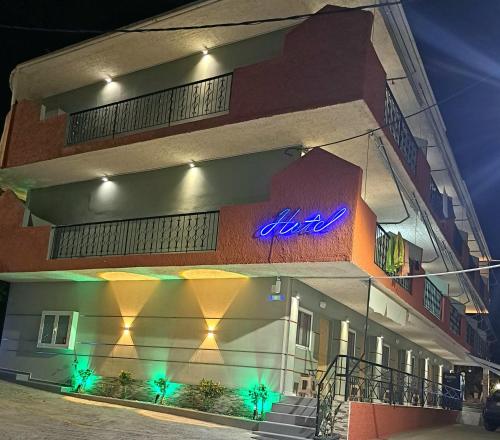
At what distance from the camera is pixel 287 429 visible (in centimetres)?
1289

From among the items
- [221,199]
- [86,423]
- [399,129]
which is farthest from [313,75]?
[86,423]

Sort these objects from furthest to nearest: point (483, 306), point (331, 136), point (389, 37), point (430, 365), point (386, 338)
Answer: point (483, 306) → point (430, 365) → point (386, 338) → point (389, 37) → point (331, 136)

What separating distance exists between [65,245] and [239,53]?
803 centimetres

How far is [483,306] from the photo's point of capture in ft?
124

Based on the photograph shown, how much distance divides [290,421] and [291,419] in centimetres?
5

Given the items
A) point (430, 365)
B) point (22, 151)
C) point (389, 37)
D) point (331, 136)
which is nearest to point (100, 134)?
point (22, 151)

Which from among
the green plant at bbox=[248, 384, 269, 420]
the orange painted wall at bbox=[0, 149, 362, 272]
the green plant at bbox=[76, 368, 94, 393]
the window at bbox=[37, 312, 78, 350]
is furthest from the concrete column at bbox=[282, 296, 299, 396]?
the window at bbox=[37, 312, 78, 350]

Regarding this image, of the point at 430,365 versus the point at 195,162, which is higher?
the point at 195,162

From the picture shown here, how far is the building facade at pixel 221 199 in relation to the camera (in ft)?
45.5

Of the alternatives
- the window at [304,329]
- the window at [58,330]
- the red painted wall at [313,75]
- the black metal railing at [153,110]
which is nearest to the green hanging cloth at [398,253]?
the window at [304,329]

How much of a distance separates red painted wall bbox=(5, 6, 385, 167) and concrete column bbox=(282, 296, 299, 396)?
492 cm

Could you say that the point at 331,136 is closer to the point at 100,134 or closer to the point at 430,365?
the point at 100,134

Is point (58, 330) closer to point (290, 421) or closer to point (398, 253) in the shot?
point (290, 421)

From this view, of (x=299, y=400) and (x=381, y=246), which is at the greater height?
(x=381, y=246)
